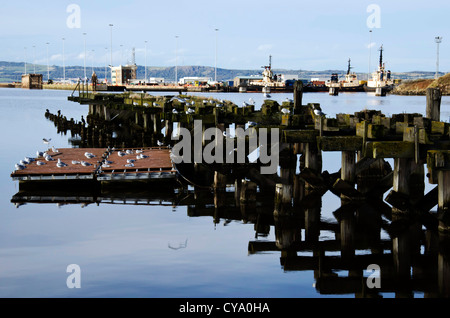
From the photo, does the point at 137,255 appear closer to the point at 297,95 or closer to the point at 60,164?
the point at 60,164

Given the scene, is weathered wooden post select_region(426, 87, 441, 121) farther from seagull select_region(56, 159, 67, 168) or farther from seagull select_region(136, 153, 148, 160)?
seagull select_region(56, 159, 67, 168)

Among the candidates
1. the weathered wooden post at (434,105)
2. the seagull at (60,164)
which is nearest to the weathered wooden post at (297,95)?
the weathered wooden post at (434,105)

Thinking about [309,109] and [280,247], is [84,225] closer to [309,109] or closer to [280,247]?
[280,247]

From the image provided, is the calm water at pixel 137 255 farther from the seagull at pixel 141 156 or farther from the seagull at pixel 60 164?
the seagull at pixel 141 156

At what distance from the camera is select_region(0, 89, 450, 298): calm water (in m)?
17.0

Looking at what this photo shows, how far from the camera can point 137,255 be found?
65.7 ft

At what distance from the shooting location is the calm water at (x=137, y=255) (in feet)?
55.9

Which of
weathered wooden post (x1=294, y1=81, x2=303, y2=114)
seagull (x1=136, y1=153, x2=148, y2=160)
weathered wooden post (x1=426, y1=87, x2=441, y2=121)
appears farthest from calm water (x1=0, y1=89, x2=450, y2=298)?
seagull (x1=136, y1=153, x2=148, y2=160)

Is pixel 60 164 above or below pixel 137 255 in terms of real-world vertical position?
above

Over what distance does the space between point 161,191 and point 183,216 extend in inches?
181

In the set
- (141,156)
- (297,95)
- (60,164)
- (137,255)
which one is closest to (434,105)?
(297,95)

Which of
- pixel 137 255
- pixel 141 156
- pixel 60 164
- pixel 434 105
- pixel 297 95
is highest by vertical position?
pixel 297 95

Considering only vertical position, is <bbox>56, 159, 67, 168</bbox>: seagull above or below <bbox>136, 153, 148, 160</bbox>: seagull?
below
